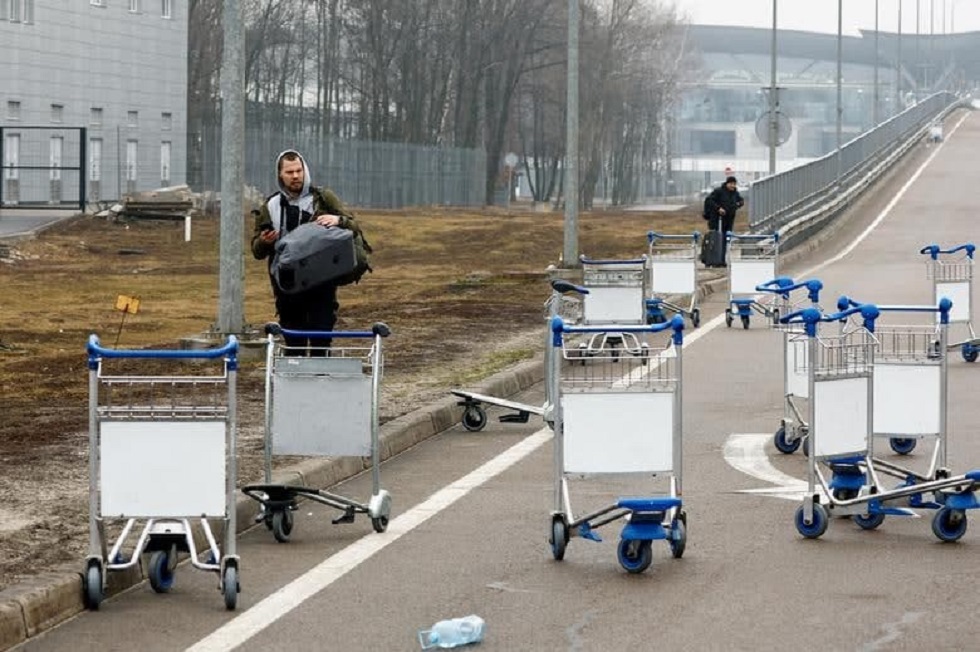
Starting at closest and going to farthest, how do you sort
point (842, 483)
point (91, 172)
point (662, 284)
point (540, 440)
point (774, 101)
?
1. point (842, 483)
2. point (540, 440)
3. point (662, 284)
4. point (774, 101)
5. point (91, 172)

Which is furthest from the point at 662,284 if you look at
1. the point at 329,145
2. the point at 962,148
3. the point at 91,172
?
the point at 962,148

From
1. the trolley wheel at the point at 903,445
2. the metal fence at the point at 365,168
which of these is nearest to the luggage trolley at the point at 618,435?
the trolley wheel at the point at 903,445

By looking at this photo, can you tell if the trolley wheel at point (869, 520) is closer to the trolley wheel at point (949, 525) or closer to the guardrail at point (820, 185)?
the trolley wheel at point (949, 525)

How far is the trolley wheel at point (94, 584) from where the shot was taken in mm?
8688

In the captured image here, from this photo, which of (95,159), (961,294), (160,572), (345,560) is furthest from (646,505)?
(95,159)

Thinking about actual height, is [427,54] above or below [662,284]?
above

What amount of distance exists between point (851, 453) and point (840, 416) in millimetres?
198

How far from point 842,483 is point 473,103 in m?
91.3

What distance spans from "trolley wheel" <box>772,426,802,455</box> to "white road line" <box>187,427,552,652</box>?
162 centimetres

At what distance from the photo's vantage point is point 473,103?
333ft

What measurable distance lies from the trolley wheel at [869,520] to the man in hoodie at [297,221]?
3.29 metres

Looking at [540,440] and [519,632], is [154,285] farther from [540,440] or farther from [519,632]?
[519,632]

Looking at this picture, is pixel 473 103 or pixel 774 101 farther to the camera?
pixel 473 103

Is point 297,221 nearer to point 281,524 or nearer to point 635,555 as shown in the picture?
point 281,524
